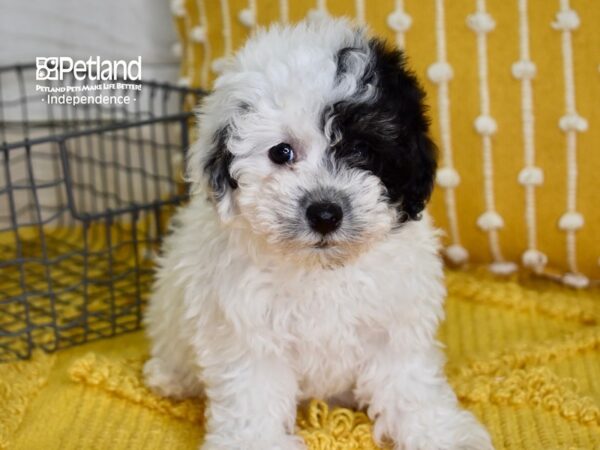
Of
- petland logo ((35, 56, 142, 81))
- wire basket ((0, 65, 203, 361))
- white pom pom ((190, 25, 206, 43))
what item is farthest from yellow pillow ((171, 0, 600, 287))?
petland logo ((35, 56, 142, 81))

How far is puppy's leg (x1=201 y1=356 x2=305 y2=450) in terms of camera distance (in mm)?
1450

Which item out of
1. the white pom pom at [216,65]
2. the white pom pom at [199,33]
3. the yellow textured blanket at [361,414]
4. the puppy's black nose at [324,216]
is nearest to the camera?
the puppy's black nose at [324,216]

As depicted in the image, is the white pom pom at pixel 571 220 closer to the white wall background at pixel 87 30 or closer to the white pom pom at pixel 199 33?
the white pom pom at pixel 199 33

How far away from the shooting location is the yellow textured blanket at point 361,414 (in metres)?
1.56

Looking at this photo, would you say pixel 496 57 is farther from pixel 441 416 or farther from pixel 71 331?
pixel 71 331

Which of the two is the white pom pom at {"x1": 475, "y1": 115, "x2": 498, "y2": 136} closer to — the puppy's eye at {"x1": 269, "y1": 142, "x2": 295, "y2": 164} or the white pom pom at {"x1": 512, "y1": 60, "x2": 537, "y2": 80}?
the white pom pom at {"x1": 512, "y1": 60, "x2": 537, "y2": 80}

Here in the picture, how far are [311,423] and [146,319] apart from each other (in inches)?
17.9

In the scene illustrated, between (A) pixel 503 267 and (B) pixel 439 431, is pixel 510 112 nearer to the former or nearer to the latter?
(A) pixel 503 267

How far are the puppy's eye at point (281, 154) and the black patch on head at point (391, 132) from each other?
0.07 metres

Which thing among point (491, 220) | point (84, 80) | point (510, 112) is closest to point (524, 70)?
point (510, 112)

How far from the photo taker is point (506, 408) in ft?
5.38

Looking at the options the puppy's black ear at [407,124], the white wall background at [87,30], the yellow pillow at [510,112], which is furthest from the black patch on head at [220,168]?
the white wall background at [87,30]

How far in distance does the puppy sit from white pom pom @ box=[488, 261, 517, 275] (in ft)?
2.10

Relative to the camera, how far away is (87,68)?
2.53 meters
